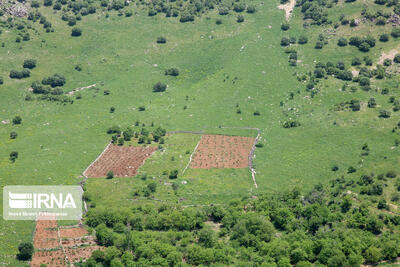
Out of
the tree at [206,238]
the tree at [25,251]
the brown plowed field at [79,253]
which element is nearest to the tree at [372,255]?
the tree at [206,238]

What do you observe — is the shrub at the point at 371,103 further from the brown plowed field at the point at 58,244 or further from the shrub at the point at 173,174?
the brown plowed field at the point at 58,244

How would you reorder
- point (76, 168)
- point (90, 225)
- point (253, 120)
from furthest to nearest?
point (253, 120)
point (76, 168)
point (90, 225)

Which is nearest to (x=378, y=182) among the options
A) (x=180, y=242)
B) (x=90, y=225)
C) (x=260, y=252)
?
(x=260, y=252)

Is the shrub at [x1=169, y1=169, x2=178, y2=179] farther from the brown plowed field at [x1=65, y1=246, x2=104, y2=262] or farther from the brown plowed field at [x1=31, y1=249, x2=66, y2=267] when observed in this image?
the brown plowed field at [x1=31, y1=249, x2=66, y2=267]

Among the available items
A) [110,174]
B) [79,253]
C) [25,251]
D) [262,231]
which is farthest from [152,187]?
[25,251]

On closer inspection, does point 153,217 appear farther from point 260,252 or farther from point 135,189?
point 260,252
